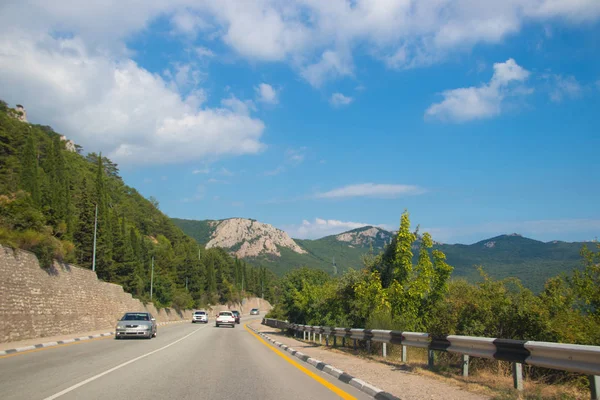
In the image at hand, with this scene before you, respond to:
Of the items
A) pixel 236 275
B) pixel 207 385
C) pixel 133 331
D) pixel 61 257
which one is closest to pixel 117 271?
pixel 61 257

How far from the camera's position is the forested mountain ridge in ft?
107

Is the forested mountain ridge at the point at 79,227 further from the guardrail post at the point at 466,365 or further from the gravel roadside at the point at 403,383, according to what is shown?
the guardrail post at the point at 466,365

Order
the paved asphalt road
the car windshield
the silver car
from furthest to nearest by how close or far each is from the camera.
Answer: the car windshield < the silver car < the paved asphalt road

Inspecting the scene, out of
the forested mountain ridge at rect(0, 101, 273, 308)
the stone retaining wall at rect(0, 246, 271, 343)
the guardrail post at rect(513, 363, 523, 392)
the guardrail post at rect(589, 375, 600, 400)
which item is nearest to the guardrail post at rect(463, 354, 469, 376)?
the guardrail post at rect(513, 363, 523, 392)

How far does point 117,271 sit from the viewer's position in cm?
7169

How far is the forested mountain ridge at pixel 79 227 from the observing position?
32.6 metres

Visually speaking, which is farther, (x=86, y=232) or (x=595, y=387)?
(x=86, y=232)

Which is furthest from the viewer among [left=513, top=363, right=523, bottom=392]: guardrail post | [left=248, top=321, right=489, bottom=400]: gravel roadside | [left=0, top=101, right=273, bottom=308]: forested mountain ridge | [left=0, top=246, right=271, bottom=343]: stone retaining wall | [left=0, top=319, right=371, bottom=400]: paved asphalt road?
[left=0, top=101, right=273, bottom=308]: forested mountain ridge

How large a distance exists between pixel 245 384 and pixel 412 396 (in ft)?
13.2

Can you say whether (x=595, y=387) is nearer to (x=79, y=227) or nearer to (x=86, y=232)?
(x=86, y=232)

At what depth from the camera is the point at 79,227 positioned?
205ft

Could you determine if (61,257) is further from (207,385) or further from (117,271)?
(117,271)

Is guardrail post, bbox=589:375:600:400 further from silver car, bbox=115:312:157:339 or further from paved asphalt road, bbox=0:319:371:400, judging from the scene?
silver car, bbox=115:312:157:339

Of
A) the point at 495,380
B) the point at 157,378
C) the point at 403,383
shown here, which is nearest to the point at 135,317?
the point at 157,378
